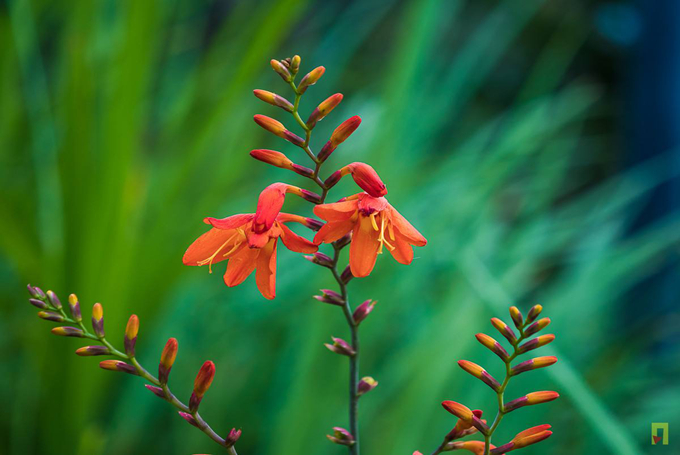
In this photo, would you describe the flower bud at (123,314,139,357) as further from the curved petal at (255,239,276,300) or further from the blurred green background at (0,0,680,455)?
the blurred green background at (0,0,680,455)

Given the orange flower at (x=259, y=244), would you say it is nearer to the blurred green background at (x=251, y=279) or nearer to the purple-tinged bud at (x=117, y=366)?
the purple-tinged bud at (x=117, y=366)

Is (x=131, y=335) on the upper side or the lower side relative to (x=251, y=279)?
lower

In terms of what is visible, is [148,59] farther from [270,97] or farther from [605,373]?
[605,373]

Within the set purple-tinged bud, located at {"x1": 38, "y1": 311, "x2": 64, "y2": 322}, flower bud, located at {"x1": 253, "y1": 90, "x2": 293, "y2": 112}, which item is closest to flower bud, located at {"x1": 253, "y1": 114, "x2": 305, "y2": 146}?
flower bud, located at {"x1": 253, "y1": 90, "x2": 293, "y2": 112}

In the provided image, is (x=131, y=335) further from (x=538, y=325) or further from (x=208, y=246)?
(x=538, y=325)

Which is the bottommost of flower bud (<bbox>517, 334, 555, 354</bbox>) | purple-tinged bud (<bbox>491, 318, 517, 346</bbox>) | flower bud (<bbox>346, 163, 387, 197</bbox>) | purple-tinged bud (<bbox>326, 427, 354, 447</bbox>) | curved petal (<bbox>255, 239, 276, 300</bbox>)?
purple-tinged bud (<bbox>326, 427, 354, 447</bbox>)

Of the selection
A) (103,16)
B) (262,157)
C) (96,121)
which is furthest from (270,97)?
(103,16)

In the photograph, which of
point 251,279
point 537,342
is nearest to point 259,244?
point 537,342
